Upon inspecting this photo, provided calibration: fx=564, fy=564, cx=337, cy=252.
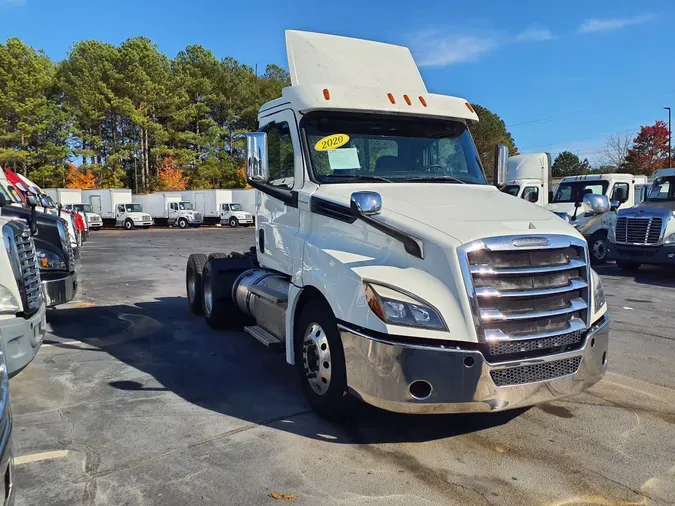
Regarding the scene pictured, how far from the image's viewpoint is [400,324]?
3.63 meters

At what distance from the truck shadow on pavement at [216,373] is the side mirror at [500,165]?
237 centimetres

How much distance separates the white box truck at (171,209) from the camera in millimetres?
42281

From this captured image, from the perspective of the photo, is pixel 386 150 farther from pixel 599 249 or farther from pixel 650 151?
pixel 650 151

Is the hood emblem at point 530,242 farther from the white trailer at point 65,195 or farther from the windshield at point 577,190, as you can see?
the white trailer at point 65,195

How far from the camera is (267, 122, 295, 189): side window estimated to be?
17.4 feet

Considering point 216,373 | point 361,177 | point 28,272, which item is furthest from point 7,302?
point 361,177

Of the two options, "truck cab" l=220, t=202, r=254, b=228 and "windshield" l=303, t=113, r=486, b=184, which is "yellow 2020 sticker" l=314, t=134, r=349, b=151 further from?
"truck cab" l=220, t=202, r=254, b=228

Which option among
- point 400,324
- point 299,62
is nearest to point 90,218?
point 299,62

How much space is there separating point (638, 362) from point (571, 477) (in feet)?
10.8

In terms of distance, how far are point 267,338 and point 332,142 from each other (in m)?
1.99

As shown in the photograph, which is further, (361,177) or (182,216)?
(182,216)

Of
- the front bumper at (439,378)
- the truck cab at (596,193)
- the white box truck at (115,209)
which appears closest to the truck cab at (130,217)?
the white box truck at (115,209)

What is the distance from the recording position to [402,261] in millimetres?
3990

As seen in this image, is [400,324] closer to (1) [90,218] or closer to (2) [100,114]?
(1) [90,218]
